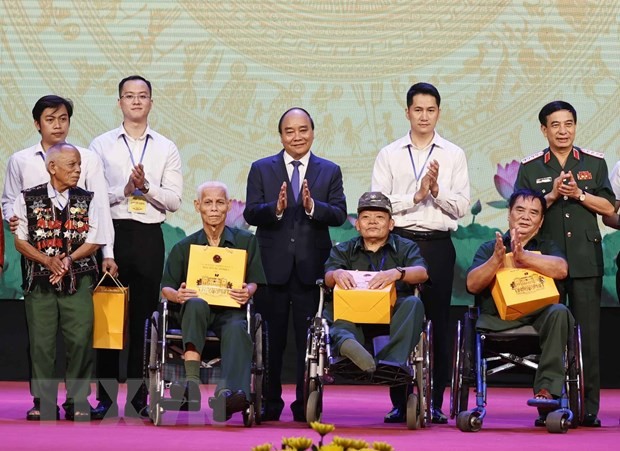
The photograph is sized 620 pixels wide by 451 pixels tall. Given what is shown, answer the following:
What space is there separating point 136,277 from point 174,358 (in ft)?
1.78

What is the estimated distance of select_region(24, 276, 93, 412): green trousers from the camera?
5344mm

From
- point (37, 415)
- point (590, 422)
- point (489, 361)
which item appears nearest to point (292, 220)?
point (489, 361)

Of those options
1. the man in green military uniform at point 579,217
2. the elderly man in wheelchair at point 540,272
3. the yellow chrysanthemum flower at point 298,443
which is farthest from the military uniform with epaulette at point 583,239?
the yellow chrysanthemum flower at point 298,443

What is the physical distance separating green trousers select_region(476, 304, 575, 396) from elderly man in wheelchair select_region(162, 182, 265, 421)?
968 millimetres

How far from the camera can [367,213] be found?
538 cm

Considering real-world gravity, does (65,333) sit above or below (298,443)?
above

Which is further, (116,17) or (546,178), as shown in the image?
(116,17)

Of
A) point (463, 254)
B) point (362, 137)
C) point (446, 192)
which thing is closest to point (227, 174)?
point (362, 137)

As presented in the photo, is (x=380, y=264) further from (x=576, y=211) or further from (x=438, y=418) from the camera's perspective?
(x=576, y=211)

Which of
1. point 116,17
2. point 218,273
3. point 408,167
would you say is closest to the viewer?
point 218,273

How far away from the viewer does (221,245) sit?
5453mm

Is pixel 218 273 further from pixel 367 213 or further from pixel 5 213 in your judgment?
pixel 5 213

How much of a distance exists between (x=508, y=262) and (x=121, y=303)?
1641 mm

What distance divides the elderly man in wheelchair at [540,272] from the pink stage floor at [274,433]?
0.20 meters
